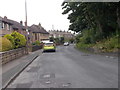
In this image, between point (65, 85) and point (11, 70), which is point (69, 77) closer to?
point (65, 85)

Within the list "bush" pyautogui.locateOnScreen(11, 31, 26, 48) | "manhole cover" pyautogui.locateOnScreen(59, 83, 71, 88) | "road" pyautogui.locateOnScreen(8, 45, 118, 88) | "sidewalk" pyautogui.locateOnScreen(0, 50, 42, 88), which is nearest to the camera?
"manhole cover" pyautogui.locateOnScreen(59, 83, 71, 88)

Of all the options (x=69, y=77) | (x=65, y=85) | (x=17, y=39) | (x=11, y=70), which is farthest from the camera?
(x=17, y=39)

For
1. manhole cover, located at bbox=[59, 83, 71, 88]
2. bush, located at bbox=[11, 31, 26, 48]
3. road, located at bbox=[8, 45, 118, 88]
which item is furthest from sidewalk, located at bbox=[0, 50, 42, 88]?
bush, located at bbox=[11, 31, 26, 48]

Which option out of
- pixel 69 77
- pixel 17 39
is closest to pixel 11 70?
pixel 69 77

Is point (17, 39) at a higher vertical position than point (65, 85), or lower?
higher

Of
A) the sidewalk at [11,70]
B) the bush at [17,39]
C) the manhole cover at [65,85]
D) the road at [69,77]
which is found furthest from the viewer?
the bush at [17,39]

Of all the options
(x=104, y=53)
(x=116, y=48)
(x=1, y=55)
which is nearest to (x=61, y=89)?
(x=1, y=55)

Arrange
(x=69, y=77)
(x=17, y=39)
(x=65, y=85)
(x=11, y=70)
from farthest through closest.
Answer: (x=17, y=39), (x=11, y=70), (x=69, y=77), (x=65, y=85)

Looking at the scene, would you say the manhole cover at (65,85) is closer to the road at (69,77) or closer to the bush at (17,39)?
the road at (69,77)

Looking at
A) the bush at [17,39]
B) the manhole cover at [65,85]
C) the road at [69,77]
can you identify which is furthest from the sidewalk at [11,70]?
the bush at [17,39]

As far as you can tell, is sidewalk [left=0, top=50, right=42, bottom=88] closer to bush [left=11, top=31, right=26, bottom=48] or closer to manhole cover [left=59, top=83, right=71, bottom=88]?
manhole cover [left=59, top=83, right=71, bottom=88]

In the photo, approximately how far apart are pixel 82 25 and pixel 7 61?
2624 cm

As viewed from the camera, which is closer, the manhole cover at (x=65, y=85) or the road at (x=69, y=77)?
the manhole cover at (x=65, y=85)

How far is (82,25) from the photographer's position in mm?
39812
